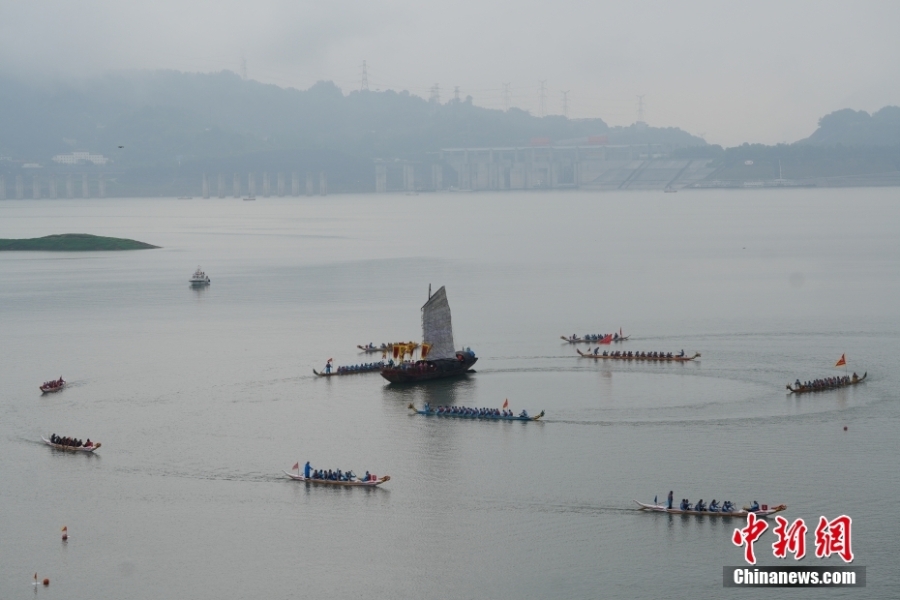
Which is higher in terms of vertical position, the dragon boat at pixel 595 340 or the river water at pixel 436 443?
the dragon boat at pixel 595 340

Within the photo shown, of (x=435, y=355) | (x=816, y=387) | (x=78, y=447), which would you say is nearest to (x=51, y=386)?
(x=78, y=447)

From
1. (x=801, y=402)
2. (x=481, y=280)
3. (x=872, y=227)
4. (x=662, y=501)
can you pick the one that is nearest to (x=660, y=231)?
(x=872, y=227)

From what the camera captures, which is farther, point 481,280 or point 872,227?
point 872,227

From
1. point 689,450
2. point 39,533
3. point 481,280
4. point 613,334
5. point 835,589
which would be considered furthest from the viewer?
point 481,280

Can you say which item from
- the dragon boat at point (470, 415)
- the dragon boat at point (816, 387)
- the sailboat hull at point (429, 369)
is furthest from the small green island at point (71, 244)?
the dragon boat at point (816, 387)

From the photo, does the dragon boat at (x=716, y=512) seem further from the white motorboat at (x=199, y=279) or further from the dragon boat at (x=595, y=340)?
the white motorboat at (x=199, y=279)

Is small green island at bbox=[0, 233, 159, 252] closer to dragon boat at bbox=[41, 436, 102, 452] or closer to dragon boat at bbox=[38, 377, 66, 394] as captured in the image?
dragon boat at bbox=[38, 377, 66, 394]

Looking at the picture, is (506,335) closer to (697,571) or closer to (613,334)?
(613,334)
